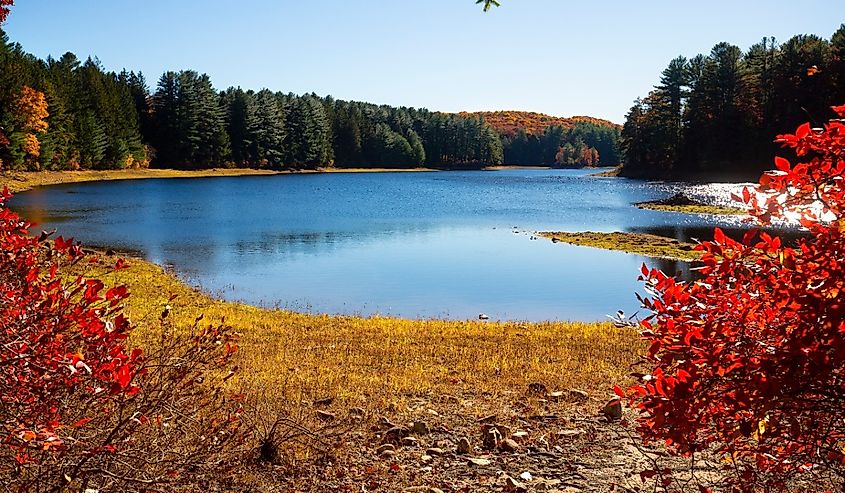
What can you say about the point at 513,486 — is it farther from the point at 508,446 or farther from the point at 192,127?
the point at 192,127

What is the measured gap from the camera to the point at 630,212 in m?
55.4

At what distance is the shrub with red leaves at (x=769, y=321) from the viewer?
3.25 metres

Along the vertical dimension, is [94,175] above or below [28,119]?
below

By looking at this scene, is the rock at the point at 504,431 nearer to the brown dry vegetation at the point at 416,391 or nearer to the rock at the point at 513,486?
the brown dry vegetation at the point at 416,391

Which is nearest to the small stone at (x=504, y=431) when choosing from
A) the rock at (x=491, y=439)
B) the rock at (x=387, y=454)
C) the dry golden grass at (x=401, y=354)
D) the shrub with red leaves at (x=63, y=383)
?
the rock at (x=491, y=439)

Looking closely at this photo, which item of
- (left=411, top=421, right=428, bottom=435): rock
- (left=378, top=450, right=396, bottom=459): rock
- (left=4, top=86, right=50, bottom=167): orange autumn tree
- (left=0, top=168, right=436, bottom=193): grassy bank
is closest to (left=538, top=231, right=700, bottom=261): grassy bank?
(left=411, top=421, right=428, bottom=435): rock

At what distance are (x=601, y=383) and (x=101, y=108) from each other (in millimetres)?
102117

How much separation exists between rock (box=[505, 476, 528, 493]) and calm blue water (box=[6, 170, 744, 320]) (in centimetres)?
1301

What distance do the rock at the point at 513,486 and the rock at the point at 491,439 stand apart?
984mm

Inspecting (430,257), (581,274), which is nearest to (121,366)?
(581,274)

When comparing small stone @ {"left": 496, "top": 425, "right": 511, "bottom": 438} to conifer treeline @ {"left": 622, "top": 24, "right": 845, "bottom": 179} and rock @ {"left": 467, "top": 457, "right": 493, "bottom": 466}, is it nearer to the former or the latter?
rock @ {"left": 467, "top": 457, "right": 493, "bottom": 466}

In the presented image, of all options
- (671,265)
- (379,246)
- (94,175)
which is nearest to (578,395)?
(671,265)

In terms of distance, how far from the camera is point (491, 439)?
317 inches

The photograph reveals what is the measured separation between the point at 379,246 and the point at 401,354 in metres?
22.7
